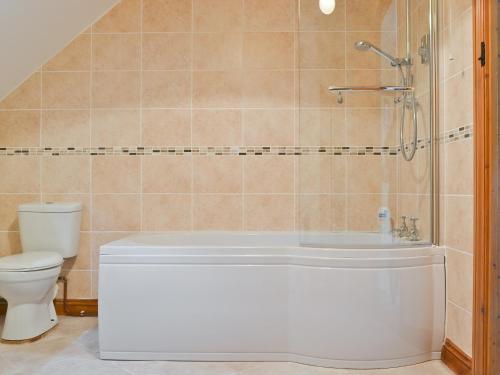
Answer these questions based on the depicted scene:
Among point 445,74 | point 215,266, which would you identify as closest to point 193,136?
point 215,266

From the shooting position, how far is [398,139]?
7.24 ft

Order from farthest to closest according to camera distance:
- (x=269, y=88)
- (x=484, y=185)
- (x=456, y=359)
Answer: (x=269, y=88), (x=456, y=359), (x=484, y=185)

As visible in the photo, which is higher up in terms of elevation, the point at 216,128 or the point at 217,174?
the point at 216,128

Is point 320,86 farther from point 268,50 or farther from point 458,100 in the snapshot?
point 458,100

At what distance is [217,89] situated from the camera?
8.57 feet

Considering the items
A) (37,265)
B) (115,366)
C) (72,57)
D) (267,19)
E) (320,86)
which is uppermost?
(267,19)

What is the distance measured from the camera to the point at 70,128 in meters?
2.63

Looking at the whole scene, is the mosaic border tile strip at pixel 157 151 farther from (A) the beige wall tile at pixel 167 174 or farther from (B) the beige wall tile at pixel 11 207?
(B) the beige wall tile at pixel 11 207

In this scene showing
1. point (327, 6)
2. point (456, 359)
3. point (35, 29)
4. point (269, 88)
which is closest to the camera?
point (456, 359)

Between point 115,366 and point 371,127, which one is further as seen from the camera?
point 371,127

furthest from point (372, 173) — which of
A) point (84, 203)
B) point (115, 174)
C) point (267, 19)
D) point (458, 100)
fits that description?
point (84, 203)

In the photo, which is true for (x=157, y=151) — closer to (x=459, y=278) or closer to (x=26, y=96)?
(x=26, y=96)

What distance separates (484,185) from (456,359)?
84cm

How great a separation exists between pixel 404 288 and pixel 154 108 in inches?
76.3
